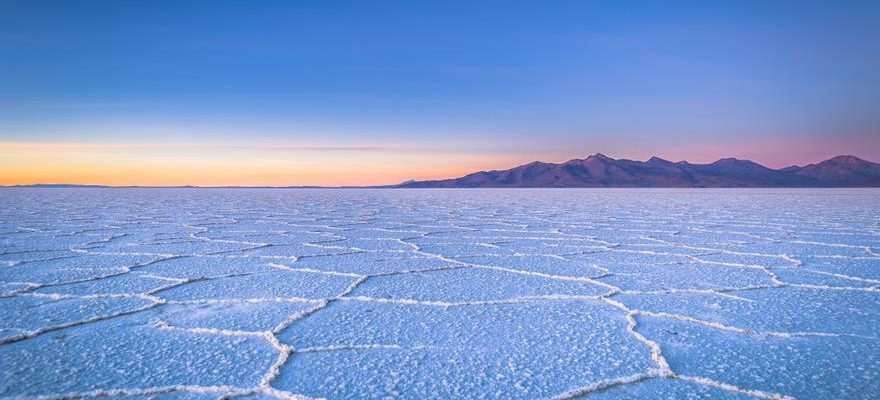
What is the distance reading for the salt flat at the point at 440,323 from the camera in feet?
4.00

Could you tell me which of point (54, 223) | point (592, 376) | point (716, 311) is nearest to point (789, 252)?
point (716, 311)

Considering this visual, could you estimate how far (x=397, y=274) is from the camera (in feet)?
8.46

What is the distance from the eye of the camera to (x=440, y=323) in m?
1.71

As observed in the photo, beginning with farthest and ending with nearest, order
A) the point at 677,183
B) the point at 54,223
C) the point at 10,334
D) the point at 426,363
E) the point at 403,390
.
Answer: the point at 677,183 < the point at 54,223 < the point at 10,334 < the point at 426,363 < the point at 403,390

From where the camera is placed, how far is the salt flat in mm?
1219

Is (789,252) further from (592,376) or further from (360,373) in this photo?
(360,373)

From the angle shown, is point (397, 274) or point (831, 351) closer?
point (831, 351)

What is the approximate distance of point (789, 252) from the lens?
3322mm

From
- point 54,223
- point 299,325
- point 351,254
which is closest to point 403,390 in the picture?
point 299,325

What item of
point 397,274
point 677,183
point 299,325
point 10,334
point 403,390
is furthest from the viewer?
point 677,183

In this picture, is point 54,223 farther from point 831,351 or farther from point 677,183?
point 677,183

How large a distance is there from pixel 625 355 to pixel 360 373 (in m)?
0.72

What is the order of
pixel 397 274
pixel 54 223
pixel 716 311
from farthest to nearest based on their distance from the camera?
pixel 54 223
pixel 397 274
pixel 716 311

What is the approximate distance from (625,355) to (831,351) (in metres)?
0.59
